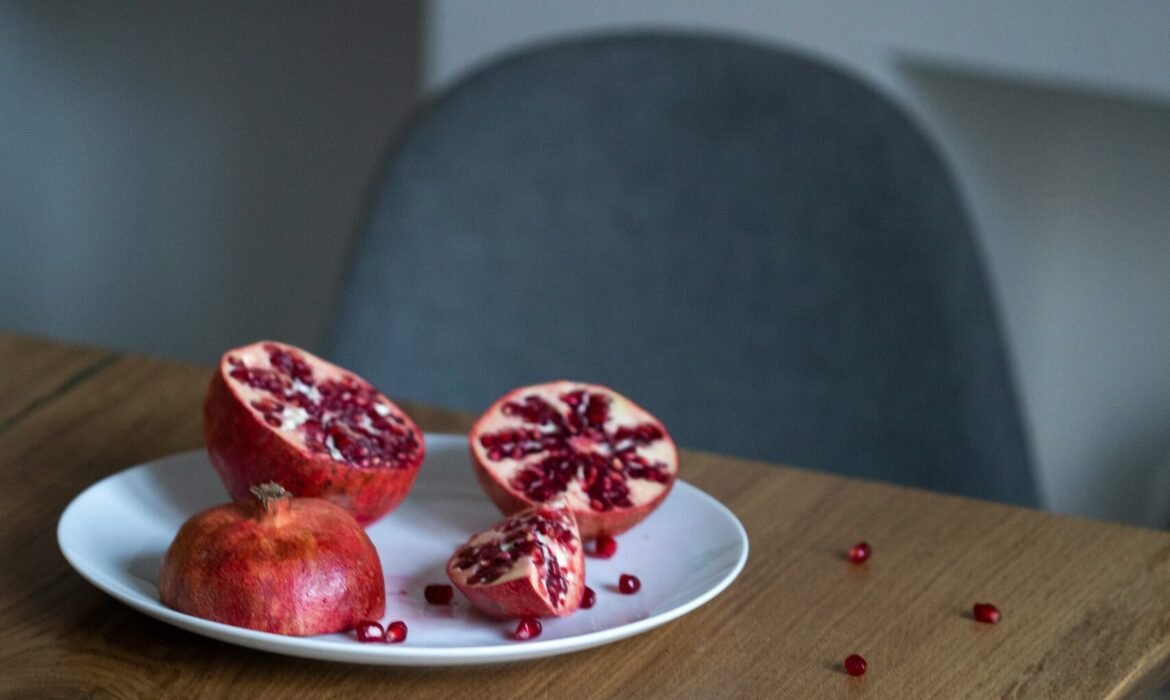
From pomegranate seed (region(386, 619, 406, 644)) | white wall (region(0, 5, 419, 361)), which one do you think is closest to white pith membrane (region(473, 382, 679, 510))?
pomegranate seed (region(386, 619, 406, 644))

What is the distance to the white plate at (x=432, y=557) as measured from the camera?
1.92ft

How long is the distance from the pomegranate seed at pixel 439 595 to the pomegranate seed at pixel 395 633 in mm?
48

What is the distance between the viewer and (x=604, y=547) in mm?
731

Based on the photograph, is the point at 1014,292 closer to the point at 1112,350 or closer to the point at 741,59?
the point at 1112,350

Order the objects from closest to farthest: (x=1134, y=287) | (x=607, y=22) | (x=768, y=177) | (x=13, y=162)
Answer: (x=768, y=177)
(x=1134, y=287)
(x=607, y=22)
(x=13, y=162)

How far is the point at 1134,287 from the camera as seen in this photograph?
1922mm

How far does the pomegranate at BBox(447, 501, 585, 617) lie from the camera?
62cm

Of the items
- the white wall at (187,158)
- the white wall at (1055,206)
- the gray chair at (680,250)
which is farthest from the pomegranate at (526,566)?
the white wall at (187,158)

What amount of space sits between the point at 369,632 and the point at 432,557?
12cm

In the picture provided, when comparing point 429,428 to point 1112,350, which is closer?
point 429,428

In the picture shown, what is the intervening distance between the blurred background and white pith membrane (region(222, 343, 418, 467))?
728 millimetres

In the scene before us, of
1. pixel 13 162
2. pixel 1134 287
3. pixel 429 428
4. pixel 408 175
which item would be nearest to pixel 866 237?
pixel 408 175

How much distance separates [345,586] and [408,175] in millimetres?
866

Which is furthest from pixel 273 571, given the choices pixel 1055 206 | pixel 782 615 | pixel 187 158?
pixel 187 158
